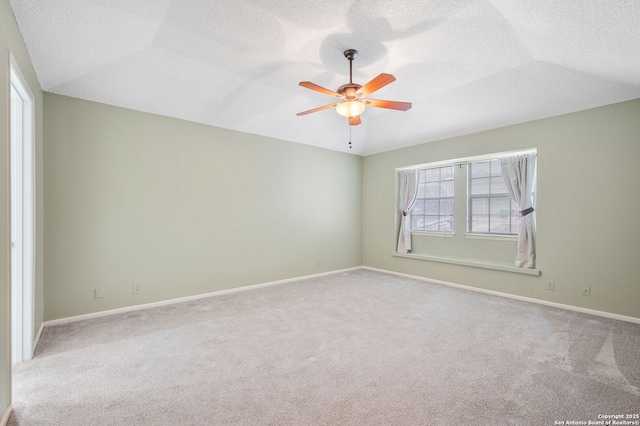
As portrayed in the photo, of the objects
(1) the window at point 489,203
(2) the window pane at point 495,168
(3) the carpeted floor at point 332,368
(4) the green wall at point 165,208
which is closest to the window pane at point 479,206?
(1) the window at point 489,203

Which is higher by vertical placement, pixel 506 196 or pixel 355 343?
pixel 506 196

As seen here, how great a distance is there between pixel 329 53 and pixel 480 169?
133 inches

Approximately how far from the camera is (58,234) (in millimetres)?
3230

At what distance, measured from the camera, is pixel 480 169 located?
4.91 metres

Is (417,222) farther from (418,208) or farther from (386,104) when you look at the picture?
(386,104)

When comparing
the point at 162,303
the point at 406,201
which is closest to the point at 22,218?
the point at 162,303

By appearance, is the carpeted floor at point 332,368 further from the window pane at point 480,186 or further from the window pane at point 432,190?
the window pane at point 432,190

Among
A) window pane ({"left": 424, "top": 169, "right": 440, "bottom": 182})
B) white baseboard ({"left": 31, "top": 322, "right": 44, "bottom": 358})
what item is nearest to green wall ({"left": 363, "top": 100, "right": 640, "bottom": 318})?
window pane ({"left": 424, "top": 169, "right": 440, "bottom": 182})

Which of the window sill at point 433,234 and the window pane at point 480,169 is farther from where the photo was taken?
the window sill at point 433,234

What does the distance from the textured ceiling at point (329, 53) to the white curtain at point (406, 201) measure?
1.58 m

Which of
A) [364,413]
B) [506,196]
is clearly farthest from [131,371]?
[506,196]

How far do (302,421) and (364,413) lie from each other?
376mm

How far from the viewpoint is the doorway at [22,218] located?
8.08ft

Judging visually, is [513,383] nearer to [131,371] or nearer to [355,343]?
[355,343]
